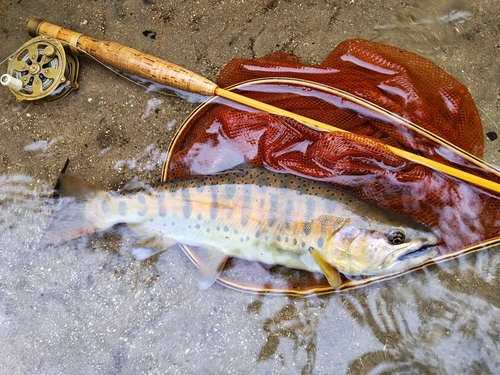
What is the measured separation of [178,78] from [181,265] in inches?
44.9

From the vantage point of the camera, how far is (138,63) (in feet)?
8.70

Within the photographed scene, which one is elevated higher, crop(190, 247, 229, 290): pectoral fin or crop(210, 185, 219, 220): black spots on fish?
crop(210, 185, 219, 220): black spots on fish

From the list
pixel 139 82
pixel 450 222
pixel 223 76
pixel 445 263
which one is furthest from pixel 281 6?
pixel 445 263

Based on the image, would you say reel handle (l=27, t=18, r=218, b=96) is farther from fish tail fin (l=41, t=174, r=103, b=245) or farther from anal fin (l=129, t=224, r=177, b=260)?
anal fin (l=129, t=224, r=177, b=260)

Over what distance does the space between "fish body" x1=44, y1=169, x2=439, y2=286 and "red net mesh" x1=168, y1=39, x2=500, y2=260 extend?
0.16 metres

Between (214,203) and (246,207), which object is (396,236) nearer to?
(246,207)

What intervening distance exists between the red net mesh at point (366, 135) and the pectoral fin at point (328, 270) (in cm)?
43

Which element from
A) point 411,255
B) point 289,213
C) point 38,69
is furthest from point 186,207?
point 38,69

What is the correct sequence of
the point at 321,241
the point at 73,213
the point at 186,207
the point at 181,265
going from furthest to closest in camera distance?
the point at 181,265
the point at 73,213
the point at 186,207
the point at 321,241

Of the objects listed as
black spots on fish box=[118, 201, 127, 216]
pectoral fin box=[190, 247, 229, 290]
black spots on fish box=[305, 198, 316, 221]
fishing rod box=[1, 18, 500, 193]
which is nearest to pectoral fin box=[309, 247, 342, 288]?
black spots on fish box=[305, 198, 316, 221]

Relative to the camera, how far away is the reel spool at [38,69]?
2.80m

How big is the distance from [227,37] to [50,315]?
84.5 inches

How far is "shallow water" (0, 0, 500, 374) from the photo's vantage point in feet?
8.33

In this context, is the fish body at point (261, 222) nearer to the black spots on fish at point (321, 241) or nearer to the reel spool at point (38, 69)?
the black spots on fish at point (321, 241)
